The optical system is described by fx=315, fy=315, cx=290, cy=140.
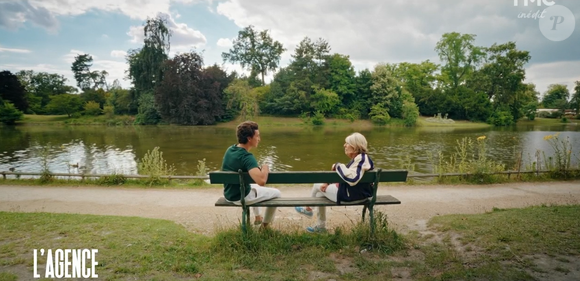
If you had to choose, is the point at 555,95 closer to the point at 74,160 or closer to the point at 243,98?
the point at 243,98

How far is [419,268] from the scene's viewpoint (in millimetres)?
3615

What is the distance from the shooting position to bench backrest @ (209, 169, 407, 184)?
13.4 feet

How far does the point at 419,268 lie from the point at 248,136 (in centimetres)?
266

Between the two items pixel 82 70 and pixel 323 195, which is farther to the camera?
pixel 82 70

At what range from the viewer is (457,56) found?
61719mm

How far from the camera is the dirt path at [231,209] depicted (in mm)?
6141

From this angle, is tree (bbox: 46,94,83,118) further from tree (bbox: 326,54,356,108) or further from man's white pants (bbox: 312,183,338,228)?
man's white pants (bbox: 312,183,338,228)

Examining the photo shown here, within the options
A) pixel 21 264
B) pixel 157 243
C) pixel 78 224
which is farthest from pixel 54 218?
pixel 157 243

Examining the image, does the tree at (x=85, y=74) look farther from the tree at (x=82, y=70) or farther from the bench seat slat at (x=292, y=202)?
the bench seat slat at (x=292, y=202)

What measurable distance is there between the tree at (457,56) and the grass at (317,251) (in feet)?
212

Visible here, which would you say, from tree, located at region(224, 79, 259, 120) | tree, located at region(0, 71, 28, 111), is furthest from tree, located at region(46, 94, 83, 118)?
tree, located at region(224, 79, 259, 120)

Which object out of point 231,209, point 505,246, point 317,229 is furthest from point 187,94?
point 505,246

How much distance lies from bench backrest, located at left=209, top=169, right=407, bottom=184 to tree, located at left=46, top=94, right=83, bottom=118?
65.1 m

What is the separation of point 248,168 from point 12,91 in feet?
233
